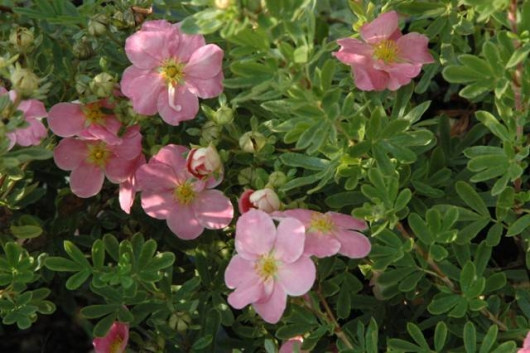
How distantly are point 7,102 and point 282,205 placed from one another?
38 cm

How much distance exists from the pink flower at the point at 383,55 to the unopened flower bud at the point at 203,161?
217 mm

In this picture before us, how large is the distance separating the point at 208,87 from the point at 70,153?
25 centimetres

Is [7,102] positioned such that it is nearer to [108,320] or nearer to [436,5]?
[108,320]

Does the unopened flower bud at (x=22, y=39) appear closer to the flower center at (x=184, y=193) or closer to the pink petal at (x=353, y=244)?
the flower center at (x=184, y=193)

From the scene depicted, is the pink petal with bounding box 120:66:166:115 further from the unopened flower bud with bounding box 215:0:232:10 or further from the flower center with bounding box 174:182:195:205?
the unopened flower bud with bounding box 215:0:232:10

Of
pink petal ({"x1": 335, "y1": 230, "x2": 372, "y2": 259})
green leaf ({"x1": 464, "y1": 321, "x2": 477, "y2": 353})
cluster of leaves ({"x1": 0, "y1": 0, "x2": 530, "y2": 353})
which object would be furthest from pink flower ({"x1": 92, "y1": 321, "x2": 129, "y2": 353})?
green leaf ({"x1": 464, "y1": 321, "x2": 477, "y2": 353})

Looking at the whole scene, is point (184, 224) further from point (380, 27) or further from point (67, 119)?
point (380, 27)

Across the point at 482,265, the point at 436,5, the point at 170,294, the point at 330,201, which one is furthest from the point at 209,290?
the point at 436,5

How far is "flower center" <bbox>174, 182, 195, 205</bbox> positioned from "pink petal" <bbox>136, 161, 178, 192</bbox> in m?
0.03

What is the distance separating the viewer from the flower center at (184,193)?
1488mm

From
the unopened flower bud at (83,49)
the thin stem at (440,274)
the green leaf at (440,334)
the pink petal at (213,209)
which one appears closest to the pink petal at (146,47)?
the unopened flower bud at (83,49)

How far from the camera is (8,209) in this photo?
1603 millimetres

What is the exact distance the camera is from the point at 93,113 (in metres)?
1.43

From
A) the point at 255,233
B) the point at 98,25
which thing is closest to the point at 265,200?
the point at 255,233
